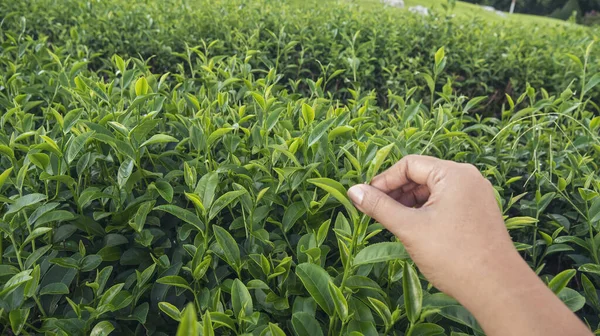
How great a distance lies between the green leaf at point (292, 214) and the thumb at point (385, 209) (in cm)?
35

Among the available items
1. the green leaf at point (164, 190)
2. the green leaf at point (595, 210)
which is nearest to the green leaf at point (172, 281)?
the green leaf at point (164, 190)

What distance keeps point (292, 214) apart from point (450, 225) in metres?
0.54

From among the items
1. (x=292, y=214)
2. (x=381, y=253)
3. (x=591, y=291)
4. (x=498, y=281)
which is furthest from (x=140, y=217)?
(x=591, y=291)

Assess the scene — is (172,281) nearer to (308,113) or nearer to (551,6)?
(308,113)

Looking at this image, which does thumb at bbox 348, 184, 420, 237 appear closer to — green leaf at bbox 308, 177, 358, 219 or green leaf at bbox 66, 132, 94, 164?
green leaf at bbox 308, 177, 358, 219

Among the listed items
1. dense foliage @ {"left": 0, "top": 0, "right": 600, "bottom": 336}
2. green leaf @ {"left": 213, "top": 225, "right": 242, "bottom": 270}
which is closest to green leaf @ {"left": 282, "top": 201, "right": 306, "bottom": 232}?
dense foliage @ {"left": 0, "top": 0, "right": 600, "bottom": 336}

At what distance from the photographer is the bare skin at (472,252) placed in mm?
836

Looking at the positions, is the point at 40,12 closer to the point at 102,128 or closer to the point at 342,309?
the point at 102,128

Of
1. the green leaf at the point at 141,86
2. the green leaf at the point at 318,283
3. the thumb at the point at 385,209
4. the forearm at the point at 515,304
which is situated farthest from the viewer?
the green leaf at the point at 141,86

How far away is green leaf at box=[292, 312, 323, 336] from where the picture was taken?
1033mm

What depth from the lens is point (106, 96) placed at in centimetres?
171

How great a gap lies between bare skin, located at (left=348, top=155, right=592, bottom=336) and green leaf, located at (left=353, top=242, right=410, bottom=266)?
73 millimetres

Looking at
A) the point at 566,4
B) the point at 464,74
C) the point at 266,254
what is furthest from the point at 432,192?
the point at 566,4

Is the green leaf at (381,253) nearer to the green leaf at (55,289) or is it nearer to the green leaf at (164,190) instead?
the green leaf at (164,190)
